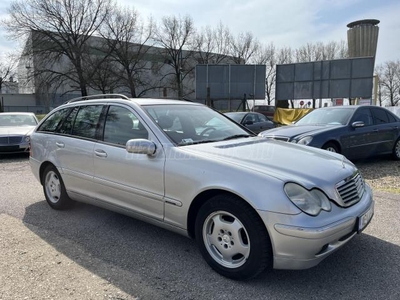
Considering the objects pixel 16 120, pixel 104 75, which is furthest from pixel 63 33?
pixel 16 120

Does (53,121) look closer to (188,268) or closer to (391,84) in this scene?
(188,268)

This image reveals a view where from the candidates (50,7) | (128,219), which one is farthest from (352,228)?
(50,7)

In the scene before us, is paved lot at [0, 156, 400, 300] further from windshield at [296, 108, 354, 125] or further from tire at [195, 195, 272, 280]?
windshield at [296, 108, 354, 125]

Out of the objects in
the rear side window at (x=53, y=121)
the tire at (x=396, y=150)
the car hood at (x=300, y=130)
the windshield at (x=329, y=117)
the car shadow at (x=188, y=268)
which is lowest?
the car shadow at (x=188, y=268)

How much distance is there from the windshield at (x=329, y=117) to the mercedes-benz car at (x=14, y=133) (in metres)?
7.58

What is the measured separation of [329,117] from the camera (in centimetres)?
789

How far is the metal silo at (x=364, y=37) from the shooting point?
112ft

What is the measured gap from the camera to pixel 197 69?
22859 millimetres

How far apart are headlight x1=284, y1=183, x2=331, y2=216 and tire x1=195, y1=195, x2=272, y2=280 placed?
1.07ft

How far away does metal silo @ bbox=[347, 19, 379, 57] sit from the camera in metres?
34.1

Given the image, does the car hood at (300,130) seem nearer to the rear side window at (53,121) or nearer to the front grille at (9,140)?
the rear side window at (53,121)

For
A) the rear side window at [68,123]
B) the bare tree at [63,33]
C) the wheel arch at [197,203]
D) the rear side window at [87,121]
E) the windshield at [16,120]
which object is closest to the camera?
the wheel arch at [197,203]

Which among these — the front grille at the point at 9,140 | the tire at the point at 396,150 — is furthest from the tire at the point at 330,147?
the front grille at the point at 9,140

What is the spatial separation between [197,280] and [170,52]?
47.5m
